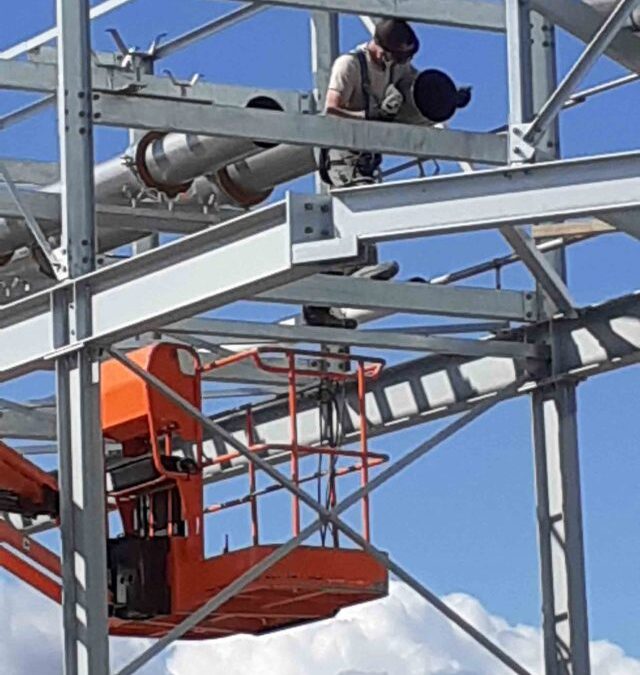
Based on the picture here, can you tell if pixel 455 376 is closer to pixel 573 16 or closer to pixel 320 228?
pixel 573 16

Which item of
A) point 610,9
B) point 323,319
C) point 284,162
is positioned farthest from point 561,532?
point 610,9

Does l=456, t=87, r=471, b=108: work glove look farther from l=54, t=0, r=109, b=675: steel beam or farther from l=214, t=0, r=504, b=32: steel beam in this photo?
l=54, t=0, r=109, b=675: steel beam

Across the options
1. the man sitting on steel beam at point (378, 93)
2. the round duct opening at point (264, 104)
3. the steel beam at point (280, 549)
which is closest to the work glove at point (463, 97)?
the man sitting on steel beam at point (378, 93)

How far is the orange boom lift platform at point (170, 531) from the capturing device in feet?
64.0

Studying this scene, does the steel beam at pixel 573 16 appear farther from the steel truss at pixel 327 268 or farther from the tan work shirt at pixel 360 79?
the tan work shirt at pixel 360 79

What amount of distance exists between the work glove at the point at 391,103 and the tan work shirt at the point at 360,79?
0.43 ft

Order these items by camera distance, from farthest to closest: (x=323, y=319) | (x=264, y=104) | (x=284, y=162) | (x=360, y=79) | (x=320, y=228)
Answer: (x=323, y=319) → (x=284, y=162) → (x=264, y=104) → (x=360, y=79) → (x=320, y=228)

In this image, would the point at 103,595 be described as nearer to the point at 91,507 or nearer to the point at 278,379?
the point at 91,507

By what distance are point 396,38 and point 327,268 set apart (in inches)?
147

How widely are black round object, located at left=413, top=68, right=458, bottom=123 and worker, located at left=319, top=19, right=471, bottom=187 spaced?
248 mm

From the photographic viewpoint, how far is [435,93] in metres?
18.7

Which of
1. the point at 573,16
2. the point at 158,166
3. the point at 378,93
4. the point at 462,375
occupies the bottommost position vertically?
the point at 462,375

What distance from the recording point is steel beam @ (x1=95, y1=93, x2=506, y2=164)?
1792cm

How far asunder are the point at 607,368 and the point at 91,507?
173 inches
